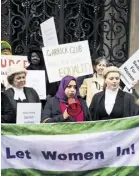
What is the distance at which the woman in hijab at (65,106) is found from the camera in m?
6.74

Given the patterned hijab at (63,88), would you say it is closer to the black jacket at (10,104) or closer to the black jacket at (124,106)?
the black jacket at (124,106)

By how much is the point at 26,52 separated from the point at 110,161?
412cm

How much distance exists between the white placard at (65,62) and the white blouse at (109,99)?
1392 mm

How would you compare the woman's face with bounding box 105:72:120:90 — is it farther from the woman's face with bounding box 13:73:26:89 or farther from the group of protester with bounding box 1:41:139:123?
the woman's face with bounding box 13:73:26:89

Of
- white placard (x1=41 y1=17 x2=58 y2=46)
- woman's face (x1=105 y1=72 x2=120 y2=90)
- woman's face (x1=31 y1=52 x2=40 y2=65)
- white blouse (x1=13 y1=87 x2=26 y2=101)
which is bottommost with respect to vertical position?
white blouse (x1=13 y1=87 x2=26 y2=101)

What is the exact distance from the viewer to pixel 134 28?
10344 mm

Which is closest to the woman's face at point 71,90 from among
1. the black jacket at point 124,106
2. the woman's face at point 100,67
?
the black jacket at point 124,106

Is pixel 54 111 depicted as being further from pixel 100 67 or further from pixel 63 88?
pixel 100 67

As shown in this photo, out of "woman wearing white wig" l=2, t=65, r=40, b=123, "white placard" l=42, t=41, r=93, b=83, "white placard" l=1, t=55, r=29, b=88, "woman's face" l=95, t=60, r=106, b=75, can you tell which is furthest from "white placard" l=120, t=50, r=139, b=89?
"woman wearing white wig" l=2, t=65, r=40, b=123

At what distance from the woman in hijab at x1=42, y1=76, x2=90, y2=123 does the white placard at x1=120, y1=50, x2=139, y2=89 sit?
5.23ft

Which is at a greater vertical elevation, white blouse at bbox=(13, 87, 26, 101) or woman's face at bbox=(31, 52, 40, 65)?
woman's face at bbox=(31, 52, 40, 65)

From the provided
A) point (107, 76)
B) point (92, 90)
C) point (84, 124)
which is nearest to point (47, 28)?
point (92, 90)

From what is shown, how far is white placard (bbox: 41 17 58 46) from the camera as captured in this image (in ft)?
29.0

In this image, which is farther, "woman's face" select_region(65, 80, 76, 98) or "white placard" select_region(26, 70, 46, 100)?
"white placard" select_region(26, 70, 46, 100)
